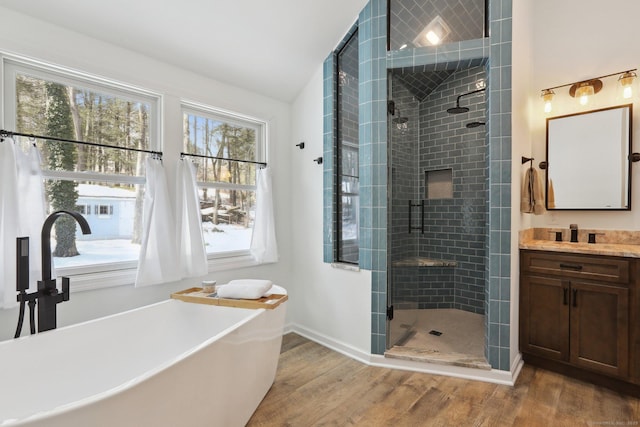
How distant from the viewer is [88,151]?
7.67 feet

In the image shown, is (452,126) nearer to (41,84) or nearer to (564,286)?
(564,286)

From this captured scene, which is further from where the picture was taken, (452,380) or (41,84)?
(452,380)

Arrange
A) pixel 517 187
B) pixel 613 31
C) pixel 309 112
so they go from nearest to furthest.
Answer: pixel 517 187, pixel 613 31, pixel 309 112

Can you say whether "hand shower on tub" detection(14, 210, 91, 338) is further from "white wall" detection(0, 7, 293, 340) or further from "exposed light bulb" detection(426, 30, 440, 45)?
"exposed light bulb" detection(426, 30, 440, 45)

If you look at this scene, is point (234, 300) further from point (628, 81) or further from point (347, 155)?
point (628, 81)

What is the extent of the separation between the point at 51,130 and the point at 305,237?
2.22 metres

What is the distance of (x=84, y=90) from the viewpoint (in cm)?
233

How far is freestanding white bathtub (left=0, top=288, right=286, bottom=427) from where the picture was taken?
1.13 metres

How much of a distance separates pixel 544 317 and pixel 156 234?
3.14 metres

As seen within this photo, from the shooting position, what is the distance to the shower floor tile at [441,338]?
2.57 m

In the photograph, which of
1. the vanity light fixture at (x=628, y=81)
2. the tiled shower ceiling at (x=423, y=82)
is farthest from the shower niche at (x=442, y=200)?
the vanity light fixture at (x=628, y=81)

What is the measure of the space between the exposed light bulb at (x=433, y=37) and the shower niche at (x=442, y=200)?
0.63m

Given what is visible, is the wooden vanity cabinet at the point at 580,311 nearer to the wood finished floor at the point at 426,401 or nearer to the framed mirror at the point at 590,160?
the wood finished floor at the point at 426,401

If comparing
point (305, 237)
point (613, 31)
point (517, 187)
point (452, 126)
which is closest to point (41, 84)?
point (305, 237)
